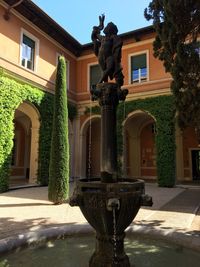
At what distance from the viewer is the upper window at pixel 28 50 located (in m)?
15.0

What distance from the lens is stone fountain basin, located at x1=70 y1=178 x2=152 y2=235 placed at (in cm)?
338

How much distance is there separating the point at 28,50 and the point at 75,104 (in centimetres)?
537

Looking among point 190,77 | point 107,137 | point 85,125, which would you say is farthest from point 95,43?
point 85,125

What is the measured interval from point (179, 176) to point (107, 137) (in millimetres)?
16960

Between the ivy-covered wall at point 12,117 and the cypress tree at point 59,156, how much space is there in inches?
149

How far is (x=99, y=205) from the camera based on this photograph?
3400mm

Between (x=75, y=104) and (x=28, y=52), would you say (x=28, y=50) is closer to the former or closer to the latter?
(x=28, y=52)

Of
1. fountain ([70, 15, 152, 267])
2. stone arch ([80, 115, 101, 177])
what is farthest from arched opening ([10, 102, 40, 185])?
fountain ([70, 15, 152, 267])

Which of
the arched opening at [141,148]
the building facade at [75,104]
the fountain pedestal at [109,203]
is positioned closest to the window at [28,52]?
the building facade at [75,104]

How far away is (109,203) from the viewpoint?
3.20 metres

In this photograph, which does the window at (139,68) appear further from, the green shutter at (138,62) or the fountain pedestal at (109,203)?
the fountain pedestal at (109,203)

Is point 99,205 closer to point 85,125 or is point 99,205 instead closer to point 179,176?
point 85,125

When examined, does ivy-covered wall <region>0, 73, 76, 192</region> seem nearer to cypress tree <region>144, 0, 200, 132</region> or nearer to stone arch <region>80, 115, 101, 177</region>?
stone arch <region>80, 115, 101, 177</region>

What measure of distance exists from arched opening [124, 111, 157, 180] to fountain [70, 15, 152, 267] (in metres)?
16.7
